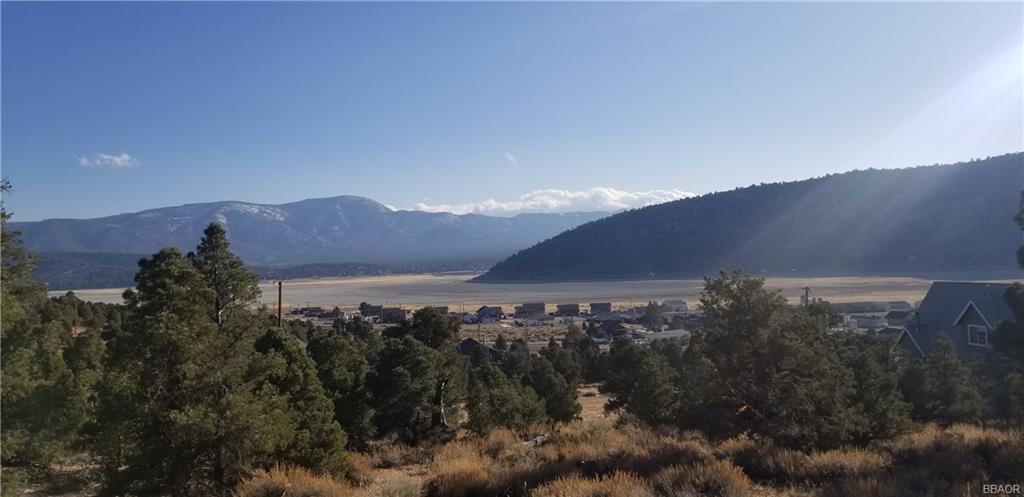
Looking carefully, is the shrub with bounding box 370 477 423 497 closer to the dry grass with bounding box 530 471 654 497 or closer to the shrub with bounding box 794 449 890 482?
the dry grass with bounding box 530 471 654 497

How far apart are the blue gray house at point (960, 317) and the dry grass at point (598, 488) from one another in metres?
22.0

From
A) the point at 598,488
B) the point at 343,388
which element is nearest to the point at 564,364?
the point at 343,388

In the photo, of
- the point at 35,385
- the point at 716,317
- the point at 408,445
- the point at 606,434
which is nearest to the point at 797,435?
the point at 716,317

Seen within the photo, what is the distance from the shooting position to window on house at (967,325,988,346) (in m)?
25.2

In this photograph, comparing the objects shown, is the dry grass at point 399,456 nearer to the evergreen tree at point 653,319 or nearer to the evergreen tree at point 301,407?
the evergreen tree at point 301,407

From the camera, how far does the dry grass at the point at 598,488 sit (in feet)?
22.1

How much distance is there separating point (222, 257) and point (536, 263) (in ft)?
502

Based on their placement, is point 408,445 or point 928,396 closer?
point 408,445

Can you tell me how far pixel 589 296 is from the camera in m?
102

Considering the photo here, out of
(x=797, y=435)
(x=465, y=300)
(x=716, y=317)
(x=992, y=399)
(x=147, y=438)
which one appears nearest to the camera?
(x=147, y=438)

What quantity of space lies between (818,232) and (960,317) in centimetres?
11830

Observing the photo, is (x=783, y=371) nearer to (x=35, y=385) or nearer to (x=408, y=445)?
(x=408, y=445)

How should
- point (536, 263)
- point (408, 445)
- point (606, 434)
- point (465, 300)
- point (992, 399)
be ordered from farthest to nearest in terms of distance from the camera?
point (536, 263) < point (465, 300) < point (992, 399) < point (408, 445) < point (606, 434)

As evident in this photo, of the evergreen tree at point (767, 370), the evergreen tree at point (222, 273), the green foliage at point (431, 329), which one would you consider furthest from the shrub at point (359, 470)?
the green foliage at point (431, 329)
